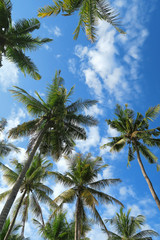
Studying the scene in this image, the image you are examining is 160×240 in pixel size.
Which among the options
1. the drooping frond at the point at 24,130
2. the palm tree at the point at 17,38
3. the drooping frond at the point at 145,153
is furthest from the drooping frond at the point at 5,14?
the drooping frond at the point at 145,153

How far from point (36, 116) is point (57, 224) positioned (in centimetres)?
1000

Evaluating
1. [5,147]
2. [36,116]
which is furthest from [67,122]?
[5,147]

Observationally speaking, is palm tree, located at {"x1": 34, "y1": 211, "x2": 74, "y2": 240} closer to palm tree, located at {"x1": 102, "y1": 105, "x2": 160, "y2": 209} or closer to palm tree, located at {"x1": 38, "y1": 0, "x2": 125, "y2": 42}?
palm tree, located at {"x1": 102, "y1": 105, "x2": 160, "y2": 209}

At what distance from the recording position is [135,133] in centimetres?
1501

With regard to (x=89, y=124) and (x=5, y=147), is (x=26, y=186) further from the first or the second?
(x=89, y=124)

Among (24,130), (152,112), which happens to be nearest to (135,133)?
(152,112)

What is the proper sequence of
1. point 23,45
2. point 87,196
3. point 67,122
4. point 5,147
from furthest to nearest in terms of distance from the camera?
1. point 5,147
2. point 67,122
3. point 87,196
4. point 23,45

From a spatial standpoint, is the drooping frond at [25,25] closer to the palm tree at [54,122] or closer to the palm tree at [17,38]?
the palm tree at [17,38]

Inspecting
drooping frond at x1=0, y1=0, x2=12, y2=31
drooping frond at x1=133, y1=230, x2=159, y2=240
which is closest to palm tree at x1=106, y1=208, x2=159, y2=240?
drooping frond at x1=133, y1=230, x2=159, y2=240

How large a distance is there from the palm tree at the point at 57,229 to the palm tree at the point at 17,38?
12838 millimetres

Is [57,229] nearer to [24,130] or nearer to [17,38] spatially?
[24,130]

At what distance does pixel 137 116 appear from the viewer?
16.8 meters

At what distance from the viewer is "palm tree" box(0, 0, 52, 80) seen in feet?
29.8

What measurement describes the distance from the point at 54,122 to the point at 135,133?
7454 millimetres
